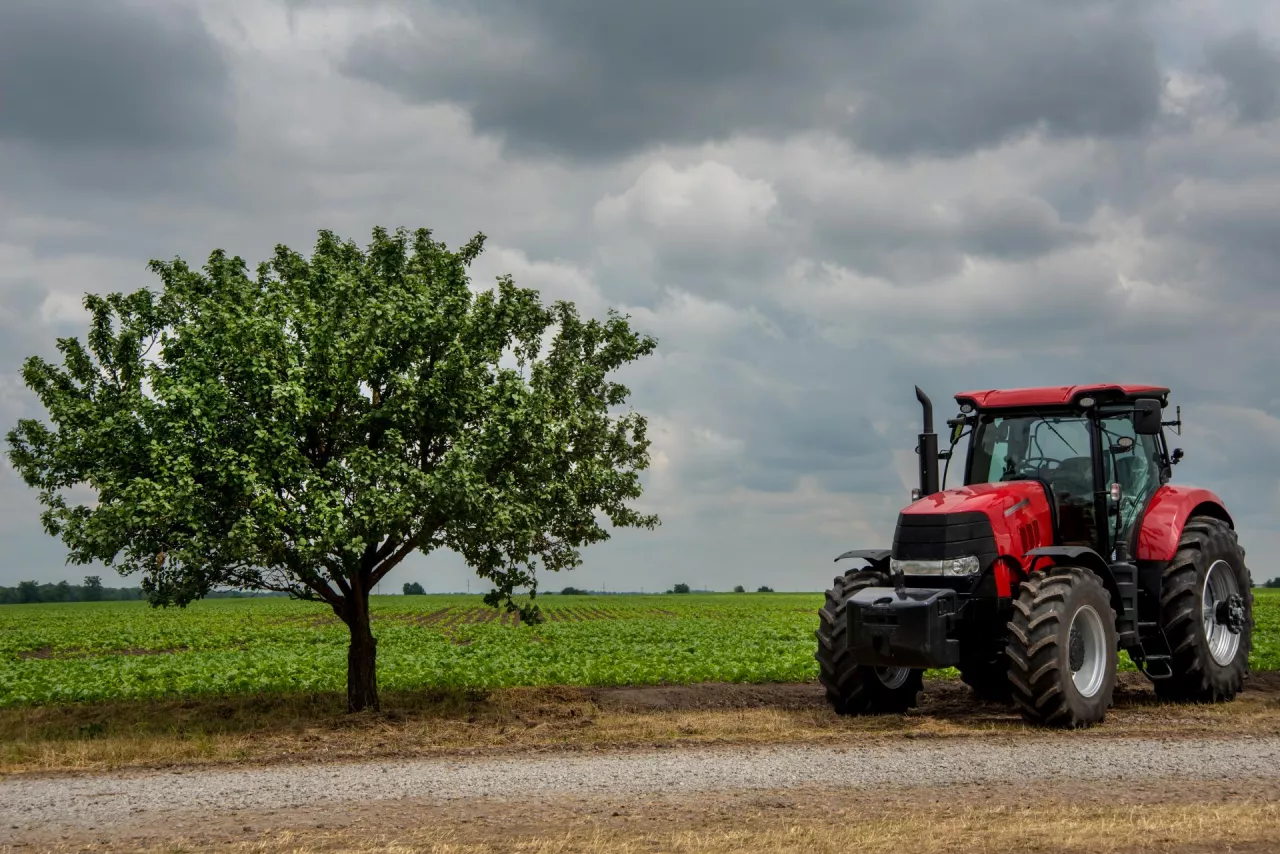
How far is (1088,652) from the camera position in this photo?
47.9 feet

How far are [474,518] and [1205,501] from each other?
35.1ft

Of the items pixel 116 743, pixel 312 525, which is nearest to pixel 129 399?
pixel 312 525

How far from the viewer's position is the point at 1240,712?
15.8m

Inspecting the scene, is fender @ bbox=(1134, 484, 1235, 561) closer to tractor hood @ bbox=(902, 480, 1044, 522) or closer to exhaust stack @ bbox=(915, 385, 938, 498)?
tractor hood @ bbox=(902, 480, 1044, 522)

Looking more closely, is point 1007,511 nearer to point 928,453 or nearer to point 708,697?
point 928,453

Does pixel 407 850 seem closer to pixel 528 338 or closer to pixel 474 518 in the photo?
pixel 474 518

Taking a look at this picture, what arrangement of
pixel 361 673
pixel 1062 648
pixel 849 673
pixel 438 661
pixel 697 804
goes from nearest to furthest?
pixel 697 804 → pixel 1062 648 → pixel 849 673 → pixel 361 673 → pixel 438 661

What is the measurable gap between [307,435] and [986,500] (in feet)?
30.5

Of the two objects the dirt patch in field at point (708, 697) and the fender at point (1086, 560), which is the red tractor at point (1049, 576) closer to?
the fender at point (1086, 560)

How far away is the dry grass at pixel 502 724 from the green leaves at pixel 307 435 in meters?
1.93

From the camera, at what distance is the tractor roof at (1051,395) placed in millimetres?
15602

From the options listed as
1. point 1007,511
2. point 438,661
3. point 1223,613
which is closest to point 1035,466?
point 1007,511

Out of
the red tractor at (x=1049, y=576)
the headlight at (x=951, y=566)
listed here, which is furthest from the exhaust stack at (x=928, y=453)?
the headlight at (x=951, y=566)

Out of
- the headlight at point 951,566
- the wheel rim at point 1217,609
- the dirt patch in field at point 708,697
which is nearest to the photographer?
the headlight at point 951,566
